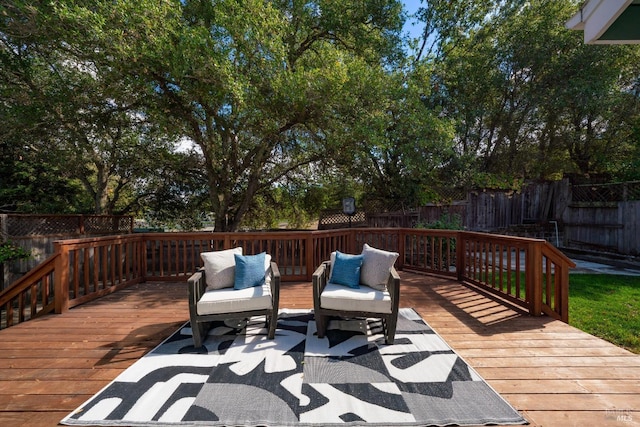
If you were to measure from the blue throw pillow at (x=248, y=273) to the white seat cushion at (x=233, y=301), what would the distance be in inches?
7.0

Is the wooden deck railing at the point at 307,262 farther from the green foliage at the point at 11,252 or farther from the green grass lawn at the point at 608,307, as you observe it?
the green foliage at the point at 11,252

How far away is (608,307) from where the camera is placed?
3.98m

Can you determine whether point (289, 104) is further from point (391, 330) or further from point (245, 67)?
point (391, 330)

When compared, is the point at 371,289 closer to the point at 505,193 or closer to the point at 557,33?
the point at 505,193

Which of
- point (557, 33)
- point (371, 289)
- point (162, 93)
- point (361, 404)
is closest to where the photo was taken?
point (361, 404)

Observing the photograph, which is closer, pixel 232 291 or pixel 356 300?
pixel 356 300

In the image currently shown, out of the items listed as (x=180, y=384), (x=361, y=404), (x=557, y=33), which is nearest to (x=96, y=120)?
(x=180, y=384)

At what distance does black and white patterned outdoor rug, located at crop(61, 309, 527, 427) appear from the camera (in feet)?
5.82

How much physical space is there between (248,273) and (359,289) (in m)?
1.21

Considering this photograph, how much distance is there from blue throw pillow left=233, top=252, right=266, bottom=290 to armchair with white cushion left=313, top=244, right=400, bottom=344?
67cm

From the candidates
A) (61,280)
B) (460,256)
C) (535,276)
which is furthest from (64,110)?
(535,276)

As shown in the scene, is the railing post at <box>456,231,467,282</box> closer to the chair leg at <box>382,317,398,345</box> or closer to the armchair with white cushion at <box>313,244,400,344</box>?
the armchair with white cushion at <box>313,244,400,344</box>

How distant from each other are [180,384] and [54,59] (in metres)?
8.33

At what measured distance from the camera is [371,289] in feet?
10.1
